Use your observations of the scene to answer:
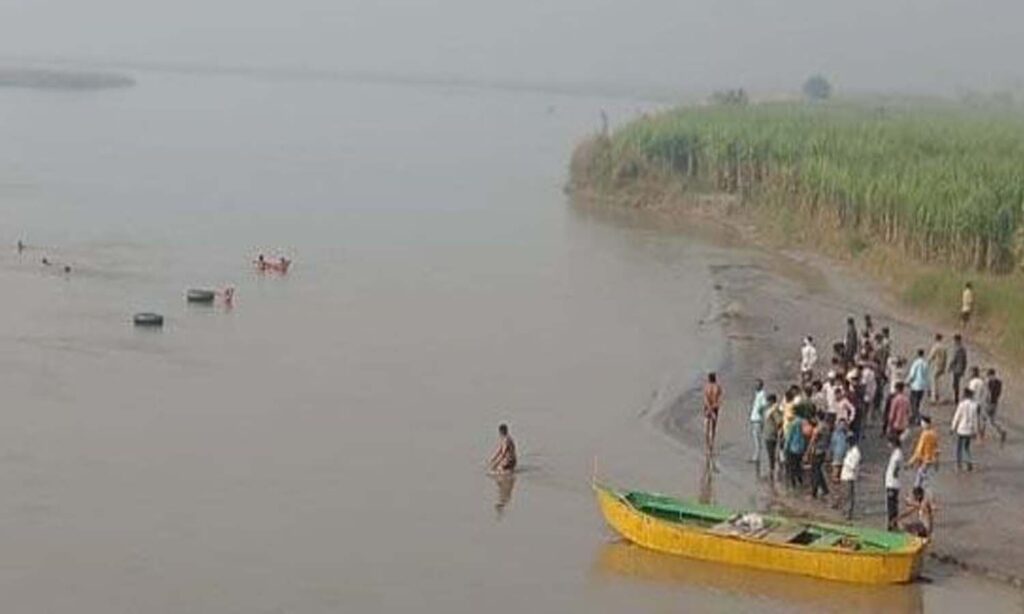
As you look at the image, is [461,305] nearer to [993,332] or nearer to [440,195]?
[993,332]

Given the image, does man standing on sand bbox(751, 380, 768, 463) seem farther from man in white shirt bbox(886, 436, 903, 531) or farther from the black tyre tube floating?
the black tyre tube floating

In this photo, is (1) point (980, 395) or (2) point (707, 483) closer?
(2) point (707, 483)

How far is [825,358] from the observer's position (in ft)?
123

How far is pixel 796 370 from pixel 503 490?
10.6 m

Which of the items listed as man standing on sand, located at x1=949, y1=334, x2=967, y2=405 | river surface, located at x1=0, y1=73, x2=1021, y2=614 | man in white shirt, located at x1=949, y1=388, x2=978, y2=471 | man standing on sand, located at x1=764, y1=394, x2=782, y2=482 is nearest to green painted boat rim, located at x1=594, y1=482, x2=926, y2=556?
river surface, located at x1=0, y1=73, x2=1021, y2=614

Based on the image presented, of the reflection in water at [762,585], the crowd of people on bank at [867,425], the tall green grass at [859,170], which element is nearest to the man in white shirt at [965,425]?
the crowd of people on bank at [867,425]

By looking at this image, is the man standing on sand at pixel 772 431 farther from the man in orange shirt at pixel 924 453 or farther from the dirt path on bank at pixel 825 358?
the man in orange shirt at pixel 924 453

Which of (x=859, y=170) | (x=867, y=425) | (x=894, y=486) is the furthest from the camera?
(x=859, y=170)

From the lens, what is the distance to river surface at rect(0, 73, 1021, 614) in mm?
22906

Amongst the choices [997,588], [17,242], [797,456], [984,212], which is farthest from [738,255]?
[997,588]

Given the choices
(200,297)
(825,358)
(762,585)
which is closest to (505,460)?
(762,585)

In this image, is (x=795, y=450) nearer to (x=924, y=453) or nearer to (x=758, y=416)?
(x=758, y=416)

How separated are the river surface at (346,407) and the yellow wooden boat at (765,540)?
244mm

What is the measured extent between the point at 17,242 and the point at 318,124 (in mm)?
74623
